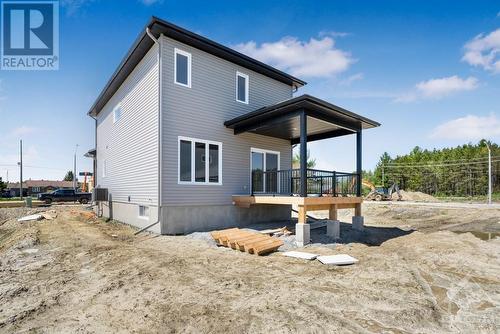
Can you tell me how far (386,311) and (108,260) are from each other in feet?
18.5

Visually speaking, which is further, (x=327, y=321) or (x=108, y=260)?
(x=108, y=260)

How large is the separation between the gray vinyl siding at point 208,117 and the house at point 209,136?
4cm

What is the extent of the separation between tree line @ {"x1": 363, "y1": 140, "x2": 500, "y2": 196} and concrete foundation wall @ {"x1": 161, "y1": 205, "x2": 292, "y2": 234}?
3978 centimetres

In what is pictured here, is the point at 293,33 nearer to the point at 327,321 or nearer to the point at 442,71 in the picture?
the point at 442,71

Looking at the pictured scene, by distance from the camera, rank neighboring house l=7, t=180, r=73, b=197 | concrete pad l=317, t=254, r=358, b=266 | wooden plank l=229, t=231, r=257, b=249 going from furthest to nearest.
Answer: neighboring house l=7, t=180, r=73, b=197 < wooden plank l=229, t=231, r=257, b=249 < concrete pad l=317, t=254, r=358, b=266

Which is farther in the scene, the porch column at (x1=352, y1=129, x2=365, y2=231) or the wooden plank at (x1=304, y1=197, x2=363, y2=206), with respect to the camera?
the porch column at (x1=352, y1=129, x2=365, y2=231)

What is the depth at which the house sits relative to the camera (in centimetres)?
914

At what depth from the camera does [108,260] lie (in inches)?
244

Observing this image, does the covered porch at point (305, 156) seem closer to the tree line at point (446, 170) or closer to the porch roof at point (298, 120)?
the porch roof at point (298, 120)

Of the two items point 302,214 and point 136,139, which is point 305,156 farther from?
point 136,139

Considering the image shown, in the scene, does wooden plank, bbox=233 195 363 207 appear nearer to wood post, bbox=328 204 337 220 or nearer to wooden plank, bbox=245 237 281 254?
wood post, bbox=328 204 337 220

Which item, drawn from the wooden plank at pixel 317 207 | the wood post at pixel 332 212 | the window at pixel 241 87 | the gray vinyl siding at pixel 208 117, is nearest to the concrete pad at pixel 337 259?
the wooden plank at pixel 317 207

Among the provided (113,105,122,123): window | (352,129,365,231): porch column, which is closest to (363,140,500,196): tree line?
(352,129,365,231): porch column

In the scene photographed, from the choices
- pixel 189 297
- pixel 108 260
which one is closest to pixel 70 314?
pixel 189 297
